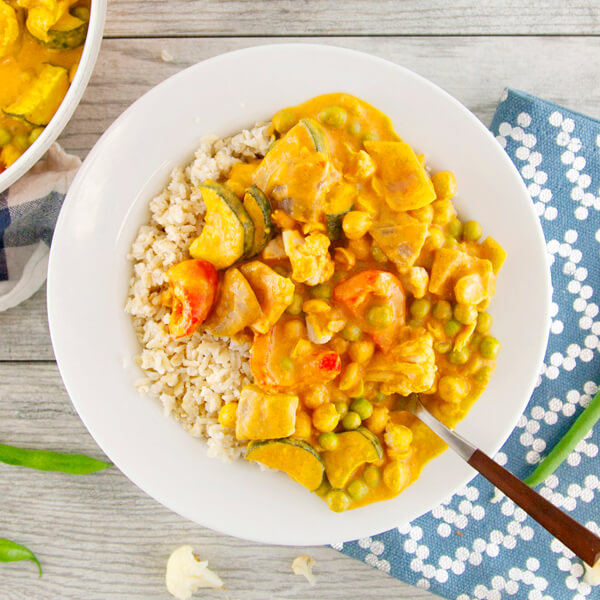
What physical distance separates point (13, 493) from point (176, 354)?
143 centimetres

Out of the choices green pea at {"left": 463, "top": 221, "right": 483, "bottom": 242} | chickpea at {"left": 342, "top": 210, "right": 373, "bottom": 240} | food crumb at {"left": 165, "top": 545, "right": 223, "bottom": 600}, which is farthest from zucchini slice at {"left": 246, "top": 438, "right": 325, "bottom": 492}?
green pea at {"left": 463, "top": 221, "right": 483, "bottom": 242}

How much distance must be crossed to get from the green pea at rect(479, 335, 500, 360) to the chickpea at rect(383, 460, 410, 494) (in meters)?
0.61

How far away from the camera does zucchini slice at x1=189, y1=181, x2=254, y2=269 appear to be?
2.54 m

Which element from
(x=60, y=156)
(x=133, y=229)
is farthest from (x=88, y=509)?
(x=60, y=156)

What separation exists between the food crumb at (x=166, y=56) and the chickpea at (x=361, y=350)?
1.77 meters

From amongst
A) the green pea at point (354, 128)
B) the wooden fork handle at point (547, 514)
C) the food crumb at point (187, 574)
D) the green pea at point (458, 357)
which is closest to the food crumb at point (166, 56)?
the green pea at point (354, 128)

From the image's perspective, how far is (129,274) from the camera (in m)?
2.86

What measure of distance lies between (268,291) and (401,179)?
731mm

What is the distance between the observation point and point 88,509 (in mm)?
3459

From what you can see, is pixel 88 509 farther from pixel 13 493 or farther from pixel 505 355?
pixel 505 355

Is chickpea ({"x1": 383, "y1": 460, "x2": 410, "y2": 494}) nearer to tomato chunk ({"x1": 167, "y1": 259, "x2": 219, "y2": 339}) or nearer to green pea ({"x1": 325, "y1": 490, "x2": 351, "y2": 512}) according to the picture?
green pea ({"x1": 325, "y1": 490, "x2": 351, "y2": 512})

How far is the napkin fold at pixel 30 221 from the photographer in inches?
122

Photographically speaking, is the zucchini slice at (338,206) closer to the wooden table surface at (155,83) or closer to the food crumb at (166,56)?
the wooden table surface at (155,83)

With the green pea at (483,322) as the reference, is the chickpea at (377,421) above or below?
below
